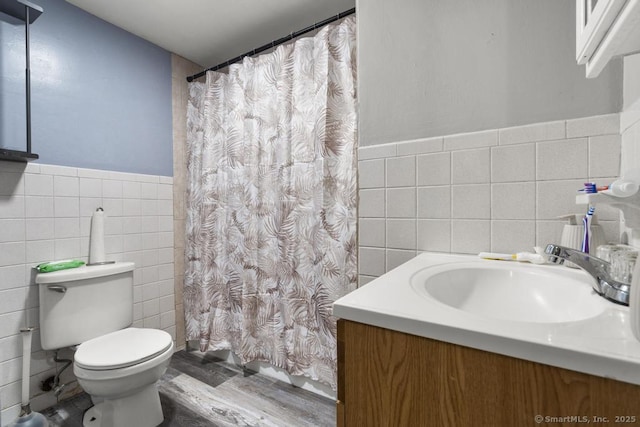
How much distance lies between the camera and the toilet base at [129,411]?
1278 mm

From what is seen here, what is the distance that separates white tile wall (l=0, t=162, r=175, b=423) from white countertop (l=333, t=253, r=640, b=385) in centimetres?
179

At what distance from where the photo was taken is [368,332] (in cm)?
49

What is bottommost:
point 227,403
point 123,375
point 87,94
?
point 227,403

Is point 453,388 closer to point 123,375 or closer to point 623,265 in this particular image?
point 623,265

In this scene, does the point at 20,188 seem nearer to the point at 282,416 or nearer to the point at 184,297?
the point at 184,297

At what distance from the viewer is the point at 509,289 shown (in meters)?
0.77

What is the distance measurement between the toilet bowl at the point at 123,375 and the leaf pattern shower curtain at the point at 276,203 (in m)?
0.55

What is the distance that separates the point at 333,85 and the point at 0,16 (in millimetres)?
1618

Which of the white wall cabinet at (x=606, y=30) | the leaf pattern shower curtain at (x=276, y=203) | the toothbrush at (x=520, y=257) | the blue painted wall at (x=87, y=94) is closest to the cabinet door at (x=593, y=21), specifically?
the white wall cabinet at (x=606, y=30)

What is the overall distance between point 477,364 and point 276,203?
1.44 m

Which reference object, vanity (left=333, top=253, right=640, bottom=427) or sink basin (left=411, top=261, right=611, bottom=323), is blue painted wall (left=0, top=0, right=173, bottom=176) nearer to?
vanity (left=333, top=253, right=640, bottom=427)

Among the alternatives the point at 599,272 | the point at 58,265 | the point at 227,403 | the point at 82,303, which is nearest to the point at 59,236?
the point at 58,265

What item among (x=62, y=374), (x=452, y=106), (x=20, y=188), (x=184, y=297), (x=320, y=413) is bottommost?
(x=320, y=413)

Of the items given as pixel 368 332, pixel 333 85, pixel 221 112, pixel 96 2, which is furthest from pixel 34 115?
pixel 368 332
